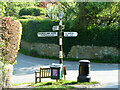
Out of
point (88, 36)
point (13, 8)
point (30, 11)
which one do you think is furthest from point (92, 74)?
point (13, 8)

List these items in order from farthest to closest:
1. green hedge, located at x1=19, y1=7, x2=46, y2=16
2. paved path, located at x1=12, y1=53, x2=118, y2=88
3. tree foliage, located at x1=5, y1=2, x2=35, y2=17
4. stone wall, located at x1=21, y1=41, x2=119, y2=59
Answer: tree foliage, located at x1=5, y1=2, x2=35, y2=17 < green hedge, located at x1=19, y1=7, x2=46, y2=16 < stone wall, located at x1=21, y1=41, x2=119, y2=59 < paved path, located at x1=12, y1=53, x2=118, y2=88

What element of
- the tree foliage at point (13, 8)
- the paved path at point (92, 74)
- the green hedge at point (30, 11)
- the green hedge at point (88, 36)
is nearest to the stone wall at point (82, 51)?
the green hedge at point (88, 36)

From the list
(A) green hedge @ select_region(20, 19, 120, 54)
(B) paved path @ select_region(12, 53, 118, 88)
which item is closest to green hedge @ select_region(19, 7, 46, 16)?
(A) green hedge @ select_region(20, 19, 120, 54)

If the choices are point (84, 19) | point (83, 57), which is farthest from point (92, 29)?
point (83, 57)

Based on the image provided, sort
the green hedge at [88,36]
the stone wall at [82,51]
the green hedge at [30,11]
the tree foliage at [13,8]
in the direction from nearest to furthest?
the green hedge at [88,36]
the stone wall at [82,51]
the green hedge at [30,11]
the tree foliage at [13,8]

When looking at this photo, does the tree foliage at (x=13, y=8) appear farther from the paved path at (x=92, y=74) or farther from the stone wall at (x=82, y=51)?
the paved path at (x=92, y=74)

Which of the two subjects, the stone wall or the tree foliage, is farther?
the tree foliage

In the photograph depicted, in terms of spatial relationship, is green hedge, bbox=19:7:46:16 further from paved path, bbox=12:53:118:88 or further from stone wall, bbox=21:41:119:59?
paved path, bbox=12:53:118:88

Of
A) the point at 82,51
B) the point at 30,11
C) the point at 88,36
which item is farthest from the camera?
the point at 30,11

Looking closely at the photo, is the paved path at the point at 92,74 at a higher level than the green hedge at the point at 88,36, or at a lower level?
lower

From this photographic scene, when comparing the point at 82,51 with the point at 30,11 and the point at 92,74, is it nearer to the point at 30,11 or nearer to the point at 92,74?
the point at 92,74

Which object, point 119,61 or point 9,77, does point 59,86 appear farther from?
point 119,61

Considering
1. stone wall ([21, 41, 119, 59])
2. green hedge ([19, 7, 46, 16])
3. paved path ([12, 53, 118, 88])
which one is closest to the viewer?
paved path ([12, 53, 118, 88])

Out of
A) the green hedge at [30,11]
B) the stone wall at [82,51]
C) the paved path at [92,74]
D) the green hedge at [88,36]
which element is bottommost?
the paved path at [92,74]
